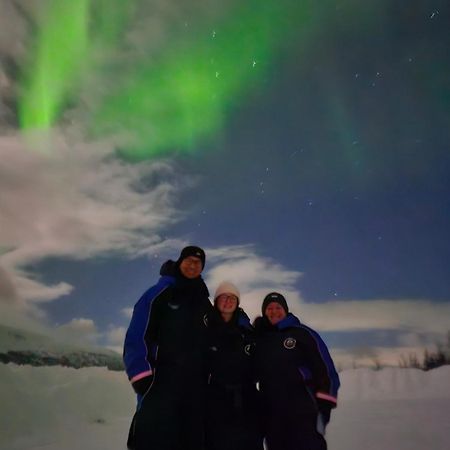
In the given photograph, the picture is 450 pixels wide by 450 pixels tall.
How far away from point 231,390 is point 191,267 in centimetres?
138

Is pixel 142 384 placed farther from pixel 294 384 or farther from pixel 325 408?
pixel 325 408

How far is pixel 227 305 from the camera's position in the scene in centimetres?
476

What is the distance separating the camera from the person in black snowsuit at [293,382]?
436 cm

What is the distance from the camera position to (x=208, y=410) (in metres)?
4.21

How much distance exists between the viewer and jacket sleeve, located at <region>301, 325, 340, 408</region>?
4.54 m

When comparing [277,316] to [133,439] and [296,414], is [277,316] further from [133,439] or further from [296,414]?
[133,439]

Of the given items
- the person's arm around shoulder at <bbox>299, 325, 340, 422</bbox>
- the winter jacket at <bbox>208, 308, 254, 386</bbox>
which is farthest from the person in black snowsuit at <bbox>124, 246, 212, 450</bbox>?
the person's arm around shoulder at <bbox>299, 325, 340, 422</bbox>

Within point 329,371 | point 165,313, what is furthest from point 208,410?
point 329,371

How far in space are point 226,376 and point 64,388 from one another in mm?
15641

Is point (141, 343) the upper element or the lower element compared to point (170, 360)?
upper

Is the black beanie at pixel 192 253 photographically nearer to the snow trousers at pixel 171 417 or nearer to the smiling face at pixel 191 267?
the smiling face at pixel 191 267

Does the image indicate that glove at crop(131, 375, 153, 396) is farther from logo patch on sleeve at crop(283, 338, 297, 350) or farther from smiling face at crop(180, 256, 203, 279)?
logo patch on sleeve at crop(283, 338, 297, 350)

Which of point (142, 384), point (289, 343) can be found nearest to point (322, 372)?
point (289, 343)

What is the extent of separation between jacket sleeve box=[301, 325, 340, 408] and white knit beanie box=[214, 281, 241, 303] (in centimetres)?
97
